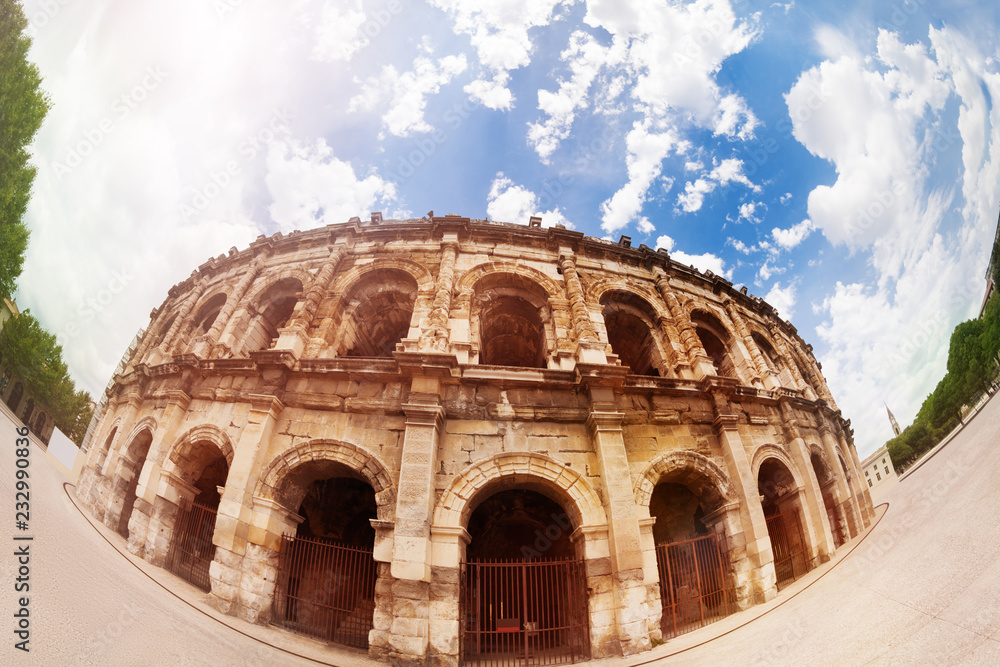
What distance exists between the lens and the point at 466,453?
23.7 ft

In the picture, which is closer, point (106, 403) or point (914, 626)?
point (914, 626)

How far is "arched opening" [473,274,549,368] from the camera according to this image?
1019 centimetres

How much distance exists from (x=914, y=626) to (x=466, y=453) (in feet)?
19.5

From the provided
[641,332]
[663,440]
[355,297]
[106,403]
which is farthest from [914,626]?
[106,403]

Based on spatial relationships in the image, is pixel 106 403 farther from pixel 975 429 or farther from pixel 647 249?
pixel 975 429

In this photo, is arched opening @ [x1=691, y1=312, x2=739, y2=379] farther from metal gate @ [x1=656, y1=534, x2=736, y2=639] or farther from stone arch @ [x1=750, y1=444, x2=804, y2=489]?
metal gate @ [x1=656, y1=534, x2=736, y2=639]

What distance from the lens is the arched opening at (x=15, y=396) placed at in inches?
140

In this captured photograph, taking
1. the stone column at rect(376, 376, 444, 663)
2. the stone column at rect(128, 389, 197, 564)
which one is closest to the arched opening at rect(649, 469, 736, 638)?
the stone column at rect(376, 376, 444, 663)

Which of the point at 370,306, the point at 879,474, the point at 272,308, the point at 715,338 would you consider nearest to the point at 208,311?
the point at 272,308

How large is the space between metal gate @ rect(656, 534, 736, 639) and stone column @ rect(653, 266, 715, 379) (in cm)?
371

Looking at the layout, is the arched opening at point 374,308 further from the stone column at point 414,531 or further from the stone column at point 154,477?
the stone column at point 414,531

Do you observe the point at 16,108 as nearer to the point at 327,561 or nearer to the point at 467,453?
the point at 467,453

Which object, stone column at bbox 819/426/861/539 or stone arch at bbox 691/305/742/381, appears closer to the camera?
stone column at bbox 819/426/861/539

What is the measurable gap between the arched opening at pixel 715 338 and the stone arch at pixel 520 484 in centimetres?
730
